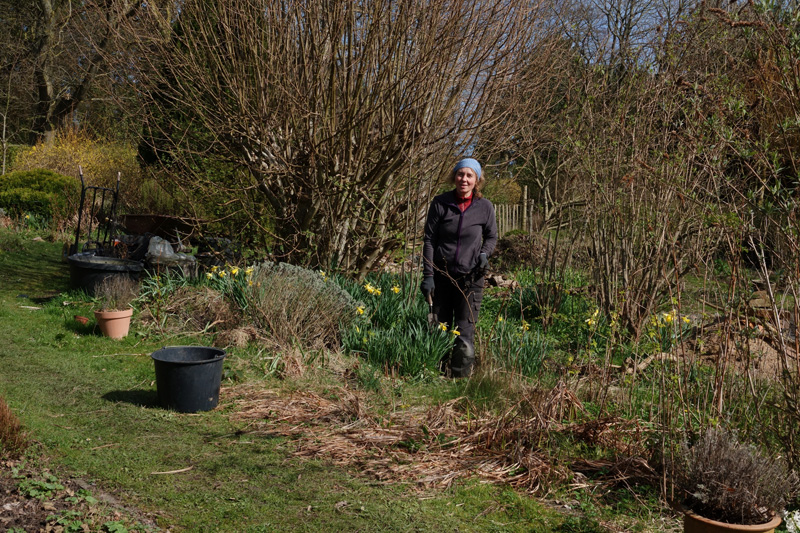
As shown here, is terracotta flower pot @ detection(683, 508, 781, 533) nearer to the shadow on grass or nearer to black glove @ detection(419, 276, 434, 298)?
black glove @ detection(419, 276, 434, 298)

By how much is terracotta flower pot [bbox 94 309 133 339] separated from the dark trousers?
2.92 meters

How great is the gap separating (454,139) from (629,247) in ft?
7.17

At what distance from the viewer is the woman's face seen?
17.1 ft

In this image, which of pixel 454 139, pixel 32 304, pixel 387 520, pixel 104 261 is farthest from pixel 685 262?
pixel 32 304

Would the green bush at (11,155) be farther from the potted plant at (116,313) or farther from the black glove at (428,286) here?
the black glove at (428,286)

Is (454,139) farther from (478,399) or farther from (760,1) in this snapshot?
(760,1)

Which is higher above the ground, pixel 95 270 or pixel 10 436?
pixel 95 270

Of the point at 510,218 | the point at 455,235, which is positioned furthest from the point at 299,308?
the point at 510,218

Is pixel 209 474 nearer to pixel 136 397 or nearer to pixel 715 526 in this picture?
pixel 136 397

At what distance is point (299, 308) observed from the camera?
5.81m

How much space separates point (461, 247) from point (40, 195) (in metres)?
11.8

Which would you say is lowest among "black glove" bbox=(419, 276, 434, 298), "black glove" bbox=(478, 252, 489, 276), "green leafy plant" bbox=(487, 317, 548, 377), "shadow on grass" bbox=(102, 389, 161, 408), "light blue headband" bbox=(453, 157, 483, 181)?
"shadow on grass" bbox=(102, 389, 161, 408)

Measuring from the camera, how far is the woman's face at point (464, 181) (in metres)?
5.23

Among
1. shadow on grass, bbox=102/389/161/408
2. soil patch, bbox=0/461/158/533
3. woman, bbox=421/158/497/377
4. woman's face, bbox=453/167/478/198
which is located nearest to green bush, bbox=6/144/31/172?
shadow on grass, bbox=102/389/161/408
